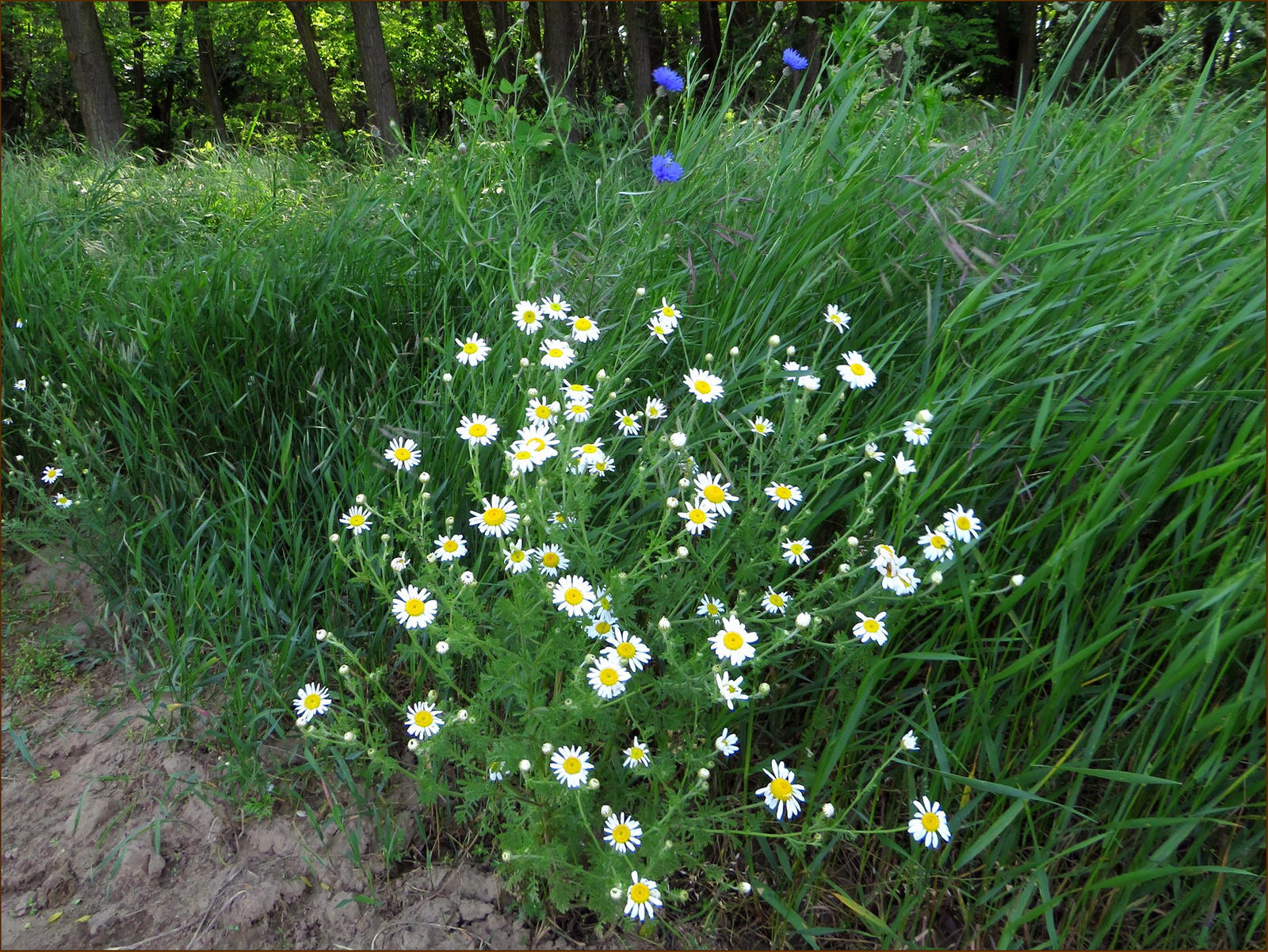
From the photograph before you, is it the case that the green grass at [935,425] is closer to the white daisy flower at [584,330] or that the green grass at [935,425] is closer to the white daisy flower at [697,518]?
the white daisy flower at [584,330]

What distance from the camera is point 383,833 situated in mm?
1575

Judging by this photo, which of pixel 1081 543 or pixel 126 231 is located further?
pixel 126 231

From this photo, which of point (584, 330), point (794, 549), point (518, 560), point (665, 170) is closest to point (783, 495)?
point (794, 549)

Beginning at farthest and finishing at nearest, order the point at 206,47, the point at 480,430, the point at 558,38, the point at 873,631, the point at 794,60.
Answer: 1. the point at 206,47
2. the point at 558,38
3. the point at 794,60
4. the point at 480,430
5. the point at 873,631

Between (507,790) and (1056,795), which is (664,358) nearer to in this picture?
(507,790)

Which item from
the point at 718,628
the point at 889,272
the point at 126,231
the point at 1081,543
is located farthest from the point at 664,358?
the point at 126,231

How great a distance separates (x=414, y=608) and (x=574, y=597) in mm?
324

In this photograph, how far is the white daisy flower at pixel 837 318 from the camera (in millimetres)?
1709

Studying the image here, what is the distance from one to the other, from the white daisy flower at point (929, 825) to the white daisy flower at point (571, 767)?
555 millimetres

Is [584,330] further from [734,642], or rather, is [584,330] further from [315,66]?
[315,66]

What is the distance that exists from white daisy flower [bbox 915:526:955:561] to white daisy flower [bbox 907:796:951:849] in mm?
430

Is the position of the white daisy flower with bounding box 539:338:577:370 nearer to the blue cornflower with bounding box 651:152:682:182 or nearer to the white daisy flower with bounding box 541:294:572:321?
the white daisy flower with bounding box 541:294:572:321

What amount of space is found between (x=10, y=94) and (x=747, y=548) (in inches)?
647

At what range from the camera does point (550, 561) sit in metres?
1.36
